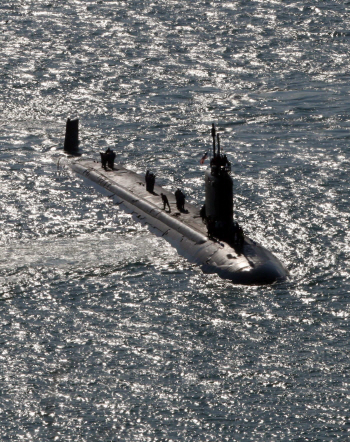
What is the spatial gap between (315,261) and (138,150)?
948 inches

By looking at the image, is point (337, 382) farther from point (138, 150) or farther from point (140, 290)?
point (138, 150)

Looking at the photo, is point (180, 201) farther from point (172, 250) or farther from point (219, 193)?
point (219, 193)

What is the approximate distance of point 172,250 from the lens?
4584 centimetres

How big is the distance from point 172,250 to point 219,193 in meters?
4.25

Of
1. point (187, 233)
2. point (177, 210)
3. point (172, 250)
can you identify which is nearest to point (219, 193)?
point (187, 233)

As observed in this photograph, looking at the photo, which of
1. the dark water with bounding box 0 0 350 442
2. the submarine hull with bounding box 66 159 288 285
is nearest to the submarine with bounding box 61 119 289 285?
the submarine hull with bounding box 66 159 288 285

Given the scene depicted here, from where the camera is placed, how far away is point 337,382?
3300cm

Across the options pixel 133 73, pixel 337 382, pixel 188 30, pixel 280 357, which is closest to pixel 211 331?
pixel 280 357

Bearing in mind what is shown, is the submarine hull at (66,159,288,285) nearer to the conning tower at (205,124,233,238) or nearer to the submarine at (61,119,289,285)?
the submarine at (61,119,289,285)

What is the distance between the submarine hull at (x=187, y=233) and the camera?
41.2 m

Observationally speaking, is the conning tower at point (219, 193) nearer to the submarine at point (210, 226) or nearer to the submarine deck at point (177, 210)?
the submarine at point (210, 226)

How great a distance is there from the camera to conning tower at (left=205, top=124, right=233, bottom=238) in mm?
43594

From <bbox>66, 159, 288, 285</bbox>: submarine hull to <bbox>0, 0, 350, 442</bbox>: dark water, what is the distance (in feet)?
2.20

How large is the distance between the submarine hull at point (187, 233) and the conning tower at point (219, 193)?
0.98 m
